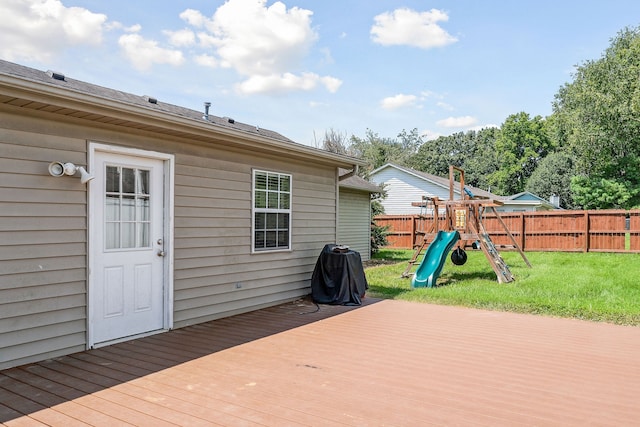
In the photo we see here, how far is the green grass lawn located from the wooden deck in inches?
33.7

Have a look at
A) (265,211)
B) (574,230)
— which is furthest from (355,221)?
(265,211)

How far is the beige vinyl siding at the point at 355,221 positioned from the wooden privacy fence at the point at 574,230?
1.61m

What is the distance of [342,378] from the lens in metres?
3.59

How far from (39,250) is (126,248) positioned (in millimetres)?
878

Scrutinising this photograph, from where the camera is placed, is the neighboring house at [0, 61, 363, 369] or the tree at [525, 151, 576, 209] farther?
the tree at [525, 151, 576, 209]

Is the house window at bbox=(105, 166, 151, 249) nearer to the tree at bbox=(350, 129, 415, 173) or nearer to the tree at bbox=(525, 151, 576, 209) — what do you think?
the tree at bbox=(350, 129, 415, 173)

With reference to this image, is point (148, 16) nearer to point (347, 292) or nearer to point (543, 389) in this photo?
point (347, 292)

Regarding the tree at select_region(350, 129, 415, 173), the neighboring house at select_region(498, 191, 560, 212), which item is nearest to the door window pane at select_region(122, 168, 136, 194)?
the neighboring house at select_region(498, 191, 560, 212)

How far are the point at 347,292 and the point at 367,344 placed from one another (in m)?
2.21

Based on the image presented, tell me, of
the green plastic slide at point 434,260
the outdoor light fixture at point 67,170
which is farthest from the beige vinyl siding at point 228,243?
the green plastic slide at point 434,260

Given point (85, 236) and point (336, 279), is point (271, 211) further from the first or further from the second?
point (85, 236)

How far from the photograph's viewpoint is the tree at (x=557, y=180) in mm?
33562

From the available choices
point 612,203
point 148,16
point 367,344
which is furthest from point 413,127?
point 367,344

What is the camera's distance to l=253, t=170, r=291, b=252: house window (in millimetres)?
6359
